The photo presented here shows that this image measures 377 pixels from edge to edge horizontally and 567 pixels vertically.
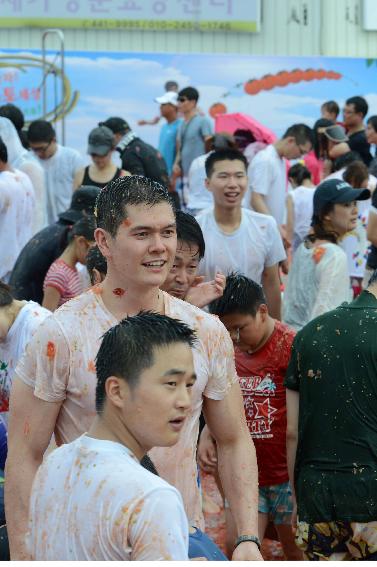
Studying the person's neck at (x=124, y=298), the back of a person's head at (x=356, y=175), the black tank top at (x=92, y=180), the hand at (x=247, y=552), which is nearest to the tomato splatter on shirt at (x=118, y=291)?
the person's neck at (x=124, y=298)

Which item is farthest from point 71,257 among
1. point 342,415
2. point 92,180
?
point 92,180

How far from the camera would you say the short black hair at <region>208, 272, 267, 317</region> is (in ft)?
15.7

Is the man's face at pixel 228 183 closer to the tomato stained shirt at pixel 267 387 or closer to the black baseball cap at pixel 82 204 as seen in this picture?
the black baseball cap at pixel 82 204

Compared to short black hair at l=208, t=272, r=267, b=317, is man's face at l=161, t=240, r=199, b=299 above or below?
above

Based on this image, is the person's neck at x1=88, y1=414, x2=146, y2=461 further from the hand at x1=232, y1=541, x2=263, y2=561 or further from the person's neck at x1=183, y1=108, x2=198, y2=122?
the person's neck at x1=183, y1=108, x2=198, y2=122

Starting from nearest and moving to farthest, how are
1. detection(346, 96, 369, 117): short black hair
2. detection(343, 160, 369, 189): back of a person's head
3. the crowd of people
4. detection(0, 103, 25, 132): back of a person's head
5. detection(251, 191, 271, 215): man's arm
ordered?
the crowd of people, detection(343, 160, 369, 189): back of a person's head, detection(251, 191, 271, 215): man's arm, detection(0, 103, 25, 132): back of a person's head, detection(346, 96, 369, 117): short black hair

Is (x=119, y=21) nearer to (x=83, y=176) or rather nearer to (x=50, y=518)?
(x=83, y=176)

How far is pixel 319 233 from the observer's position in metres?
6.23

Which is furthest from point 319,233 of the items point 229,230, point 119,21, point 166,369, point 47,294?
point 119,21

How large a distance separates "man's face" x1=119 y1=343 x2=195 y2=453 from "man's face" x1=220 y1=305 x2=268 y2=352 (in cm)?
223

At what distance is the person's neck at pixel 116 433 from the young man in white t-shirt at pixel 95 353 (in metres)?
0.55

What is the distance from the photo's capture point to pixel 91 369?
311 centimetres

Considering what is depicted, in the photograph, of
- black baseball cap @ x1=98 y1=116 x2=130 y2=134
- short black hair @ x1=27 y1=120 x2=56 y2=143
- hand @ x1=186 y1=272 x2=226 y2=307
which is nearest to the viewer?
hand @ x1=186 y1=272 x2=226 y2=307

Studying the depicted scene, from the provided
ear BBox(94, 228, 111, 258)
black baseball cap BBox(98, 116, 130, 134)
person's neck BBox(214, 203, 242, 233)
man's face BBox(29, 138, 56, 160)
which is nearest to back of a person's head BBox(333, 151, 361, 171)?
black baseball cap BBox(98, 116, 130, 134)
